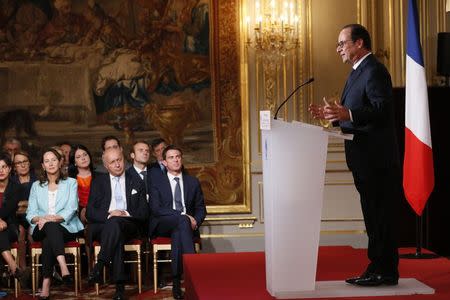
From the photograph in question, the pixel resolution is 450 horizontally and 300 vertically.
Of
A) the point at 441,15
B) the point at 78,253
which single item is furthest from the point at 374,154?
the point at 441,15

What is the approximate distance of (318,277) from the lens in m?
5.72

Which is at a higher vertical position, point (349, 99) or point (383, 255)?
point (349, 99)

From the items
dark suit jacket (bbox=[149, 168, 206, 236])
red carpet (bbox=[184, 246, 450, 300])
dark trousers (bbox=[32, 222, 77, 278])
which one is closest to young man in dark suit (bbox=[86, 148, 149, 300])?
dark suit jacket (bbox=[149, 168, 206, 236])

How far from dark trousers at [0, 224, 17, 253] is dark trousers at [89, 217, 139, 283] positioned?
2.55ft

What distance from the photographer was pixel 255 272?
602 centimetres

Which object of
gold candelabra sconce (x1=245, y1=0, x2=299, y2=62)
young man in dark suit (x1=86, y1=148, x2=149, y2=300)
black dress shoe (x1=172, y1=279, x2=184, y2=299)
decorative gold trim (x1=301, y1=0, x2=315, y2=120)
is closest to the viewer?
black dress shoe (x1=172, y1=279, x2=184, y2=299)

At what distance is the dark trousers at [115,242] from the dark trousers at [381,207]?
323 cm

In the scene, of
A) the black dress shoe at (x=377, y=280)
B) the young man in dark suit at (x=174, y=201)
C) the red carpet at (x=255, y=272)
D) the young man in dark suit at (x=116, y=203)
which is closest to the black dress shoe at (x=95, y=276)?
the young man in dark suit at (x=116, y=203)

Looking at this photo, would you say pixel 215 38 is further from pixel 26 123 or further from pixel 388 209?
pixel 388 209

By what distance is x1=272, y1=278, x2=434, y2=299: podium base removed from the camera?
5043 millimetres

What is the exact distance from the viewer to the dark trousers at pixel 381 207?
5141mm

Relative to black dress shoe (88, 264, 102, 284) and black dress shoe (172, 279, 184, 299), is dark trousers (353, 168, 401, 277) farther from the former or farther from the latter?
black dress shoe (88, 264, 102, 284)

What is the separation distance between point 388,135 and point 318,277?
1133 mm

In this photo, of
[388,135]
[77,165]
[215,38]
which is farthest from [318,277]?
[215,38]
